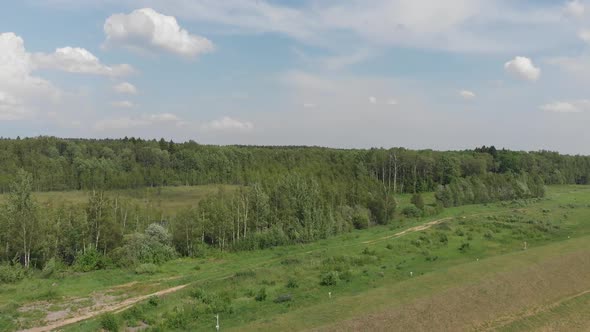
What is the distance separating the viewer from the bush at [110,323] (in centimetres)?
2789

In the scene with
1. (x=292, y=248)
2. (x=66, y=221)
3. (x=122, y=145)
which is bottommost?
(x=292, y=248)

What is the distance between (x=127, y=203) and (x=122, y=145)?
3916 inches

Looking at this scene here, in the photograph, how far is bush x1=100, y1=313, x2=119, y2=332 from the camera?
91.5 feet

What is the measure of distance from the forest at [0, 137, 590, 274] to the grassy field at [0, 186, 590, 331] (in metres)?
7.01

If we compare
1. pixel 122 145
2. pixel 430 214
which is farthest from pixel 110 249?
pixel 122 145

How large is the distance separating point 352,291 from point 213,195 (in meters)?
38.4

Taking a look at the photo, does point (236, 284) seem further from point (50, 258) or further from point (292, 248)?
point (50, 258)

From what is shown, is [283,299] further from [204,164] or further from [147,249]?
[204,164]

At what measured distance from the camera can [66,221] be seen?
5500cm

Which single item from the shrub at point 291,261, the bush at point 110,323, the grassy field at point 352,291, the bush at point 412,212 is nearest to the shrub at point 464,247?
the grassy field at point 352,291

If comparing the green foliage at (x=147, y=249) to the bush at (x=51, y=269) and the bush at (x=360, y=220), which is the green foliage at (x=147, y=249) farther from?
the bush at (x=360, y=220)

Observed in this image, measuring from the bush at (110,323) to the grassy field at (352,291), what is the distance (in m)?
0.07

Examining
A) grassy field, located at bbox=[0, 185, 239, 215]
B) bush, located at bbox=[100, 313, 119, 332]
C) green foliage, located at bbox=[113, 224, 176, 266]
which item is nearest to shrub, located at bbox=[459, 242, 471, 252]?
green foliage, located at bbox=[113, 224, 176, 266]

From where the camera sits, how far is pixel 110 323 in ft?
92.0
